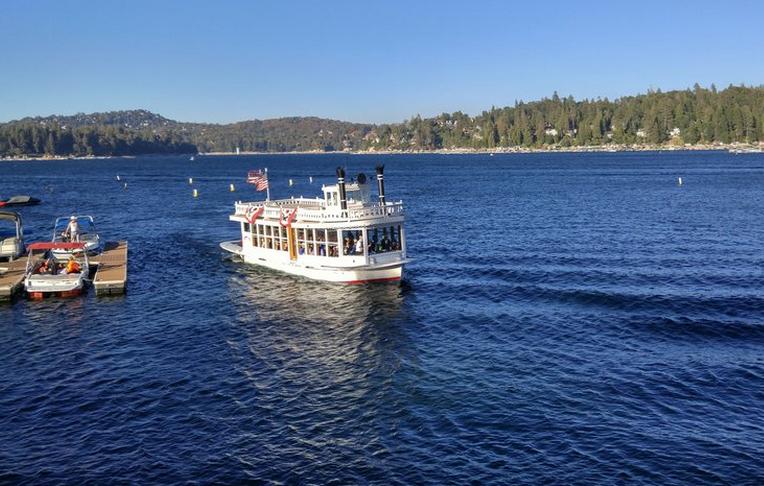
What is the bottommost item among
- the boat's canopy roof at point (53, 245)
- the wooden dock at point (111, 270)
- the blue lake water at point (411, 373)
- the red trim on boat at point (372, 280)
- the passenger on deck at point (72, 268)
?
the blue lake water at point (411, 373)

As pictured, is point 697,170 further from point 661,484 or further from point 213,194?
point 661,484

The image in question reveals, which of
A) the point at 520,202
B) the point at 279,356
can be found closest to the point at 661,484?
the point at 279,356

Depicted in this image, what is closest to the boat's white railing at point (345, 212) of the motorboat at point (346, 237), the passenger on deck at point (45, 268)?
the motorboat at point (346, 237)

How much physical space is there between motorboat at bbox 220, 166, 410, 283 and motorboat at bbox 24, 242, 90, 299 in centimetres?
1361

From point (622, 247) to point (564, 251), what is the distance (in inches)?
223

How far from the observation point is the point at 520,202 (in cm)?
10569

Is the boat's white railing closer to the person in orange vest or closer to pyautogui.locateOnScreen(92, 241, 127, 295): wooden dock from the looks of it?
pyautogui.locateOnScreen(92, 241, 127, 295): wooden dock

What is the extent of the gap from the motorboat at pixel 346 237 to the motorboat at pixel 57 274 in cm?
1361

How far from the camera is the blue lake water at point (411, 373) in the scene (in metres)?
22.5

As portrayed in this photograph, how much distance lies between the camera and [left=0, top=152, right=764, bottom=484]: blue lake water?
2245cm

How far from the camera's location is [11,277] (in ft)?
156

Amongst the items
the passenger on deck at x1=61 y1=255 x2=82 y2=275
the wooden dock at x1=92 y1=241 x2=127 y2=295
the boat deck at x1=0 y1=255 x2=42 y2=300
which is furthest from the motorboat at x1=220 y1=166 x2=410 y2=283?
the boat deck at x1=0 y1=255 x2=42 y2=300

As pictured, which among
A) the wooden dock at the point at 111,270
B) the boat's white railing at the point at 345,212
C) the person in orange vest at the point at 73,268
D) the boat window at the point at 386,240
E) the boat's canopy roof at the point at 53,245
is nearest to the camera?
the wooden dock at the point at 111,270

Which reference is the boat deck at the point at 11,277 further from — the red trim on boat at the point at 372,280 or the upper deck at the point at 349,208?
the red trim on boat at the point at 372,280
